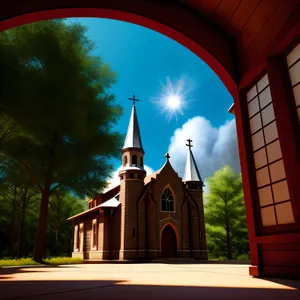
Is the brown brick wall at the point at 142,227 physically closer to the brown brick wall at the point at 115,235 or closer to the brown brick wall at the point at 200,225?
the brown brick wall at the point at 115,235

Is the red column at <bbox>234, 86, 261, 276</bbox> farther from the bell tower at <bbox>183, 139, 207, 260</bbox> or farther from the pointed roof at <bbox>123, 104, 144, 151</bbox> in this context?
the bell tower at <bbox>183, 139, 207, 260</bbox>

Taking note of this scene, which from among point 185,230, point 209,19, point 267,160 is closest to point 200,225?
point 185,230

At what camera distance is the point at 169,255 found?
2284 cm

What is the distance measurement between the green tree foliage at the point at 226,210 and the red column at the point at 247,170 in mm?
24928

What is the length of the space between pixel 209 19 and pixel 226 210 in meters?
26.2

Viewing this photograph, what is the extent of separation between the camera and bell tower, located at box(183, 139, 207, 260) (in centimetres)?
2376

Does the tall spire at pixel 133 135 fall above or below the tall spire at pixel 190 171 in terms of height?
above

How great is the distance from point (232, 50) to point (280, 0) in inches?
56.6

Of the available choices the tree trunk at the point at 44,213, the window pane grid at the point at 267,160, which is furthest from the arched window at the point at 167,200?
the window pane grid at the point at 267,160

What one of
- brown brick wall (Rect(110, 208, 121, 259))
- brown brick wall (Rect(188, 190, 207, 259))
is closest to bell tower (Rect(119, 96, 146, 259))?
brown brick wall (Rect(110, 208, 121, 259))

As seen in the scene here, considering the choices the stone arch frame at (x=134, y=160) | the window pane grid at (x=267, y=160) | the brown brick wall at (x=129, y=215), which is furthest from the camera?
the stone arch frame at (x=134, y=160)

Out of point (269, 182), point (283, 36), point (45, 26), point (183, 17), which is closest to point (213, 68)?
point (183, 17)

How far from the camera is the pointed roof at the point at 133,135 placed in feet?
81.3

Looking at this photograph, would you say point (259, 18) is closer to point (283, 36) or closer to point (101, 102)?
point (283, 36)
